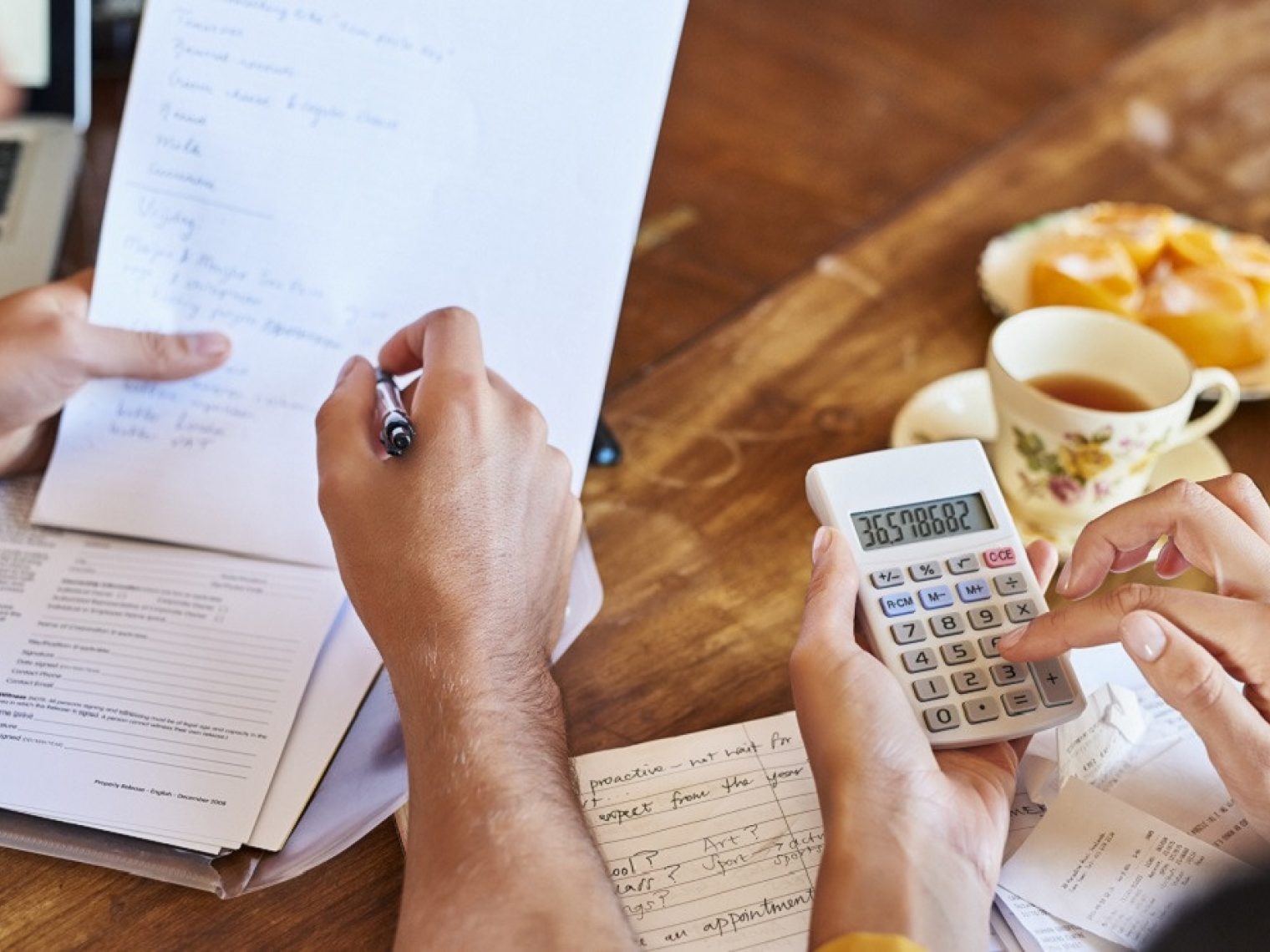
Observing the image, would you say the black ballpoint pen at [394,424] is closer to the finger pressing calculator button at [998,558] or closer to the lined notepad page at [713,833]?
the lined notepad page at [713,833]

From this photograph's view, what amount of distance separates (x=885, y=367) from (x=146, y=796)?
1.94 ft

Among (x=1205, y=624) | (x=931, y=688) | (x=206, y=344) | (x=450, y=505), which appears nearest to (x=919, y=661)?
(x=931, y=688)

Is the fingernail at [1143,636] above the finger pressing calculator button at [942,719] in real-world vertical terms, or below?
above

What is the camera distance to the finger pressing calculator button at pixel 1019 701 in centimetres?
62

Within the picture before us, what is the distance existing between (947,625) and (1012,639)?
34 millimetres

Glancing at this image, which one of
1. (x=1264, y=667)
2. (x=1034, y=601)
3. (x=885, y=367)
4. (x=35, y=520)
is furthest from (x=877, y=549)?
(x=35, y=520)

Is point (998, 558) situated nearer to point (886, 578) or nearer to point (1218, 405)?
point (886, 578)

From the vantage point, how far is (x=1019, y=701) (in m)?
0.62

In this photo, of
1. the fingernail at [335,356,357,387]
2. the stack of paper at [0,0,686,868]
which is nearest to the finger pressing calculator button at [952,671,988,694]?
the stack of paper at [0,0,686,868]

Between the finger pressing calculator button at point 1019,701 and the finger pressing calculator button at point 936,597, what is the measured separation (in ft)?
0.19

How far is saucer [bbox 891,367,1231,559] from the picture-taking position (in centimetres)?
85

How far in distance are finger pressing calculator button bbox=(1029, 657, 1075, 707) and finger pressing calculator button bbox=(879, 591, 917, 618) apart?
65 mm

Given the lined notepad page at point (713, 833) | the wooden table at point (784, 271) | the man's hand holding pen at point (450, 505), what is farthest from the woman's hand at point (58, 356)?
the lined notepad page at point (713, 833)

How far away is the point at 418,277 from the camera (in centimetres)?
78
